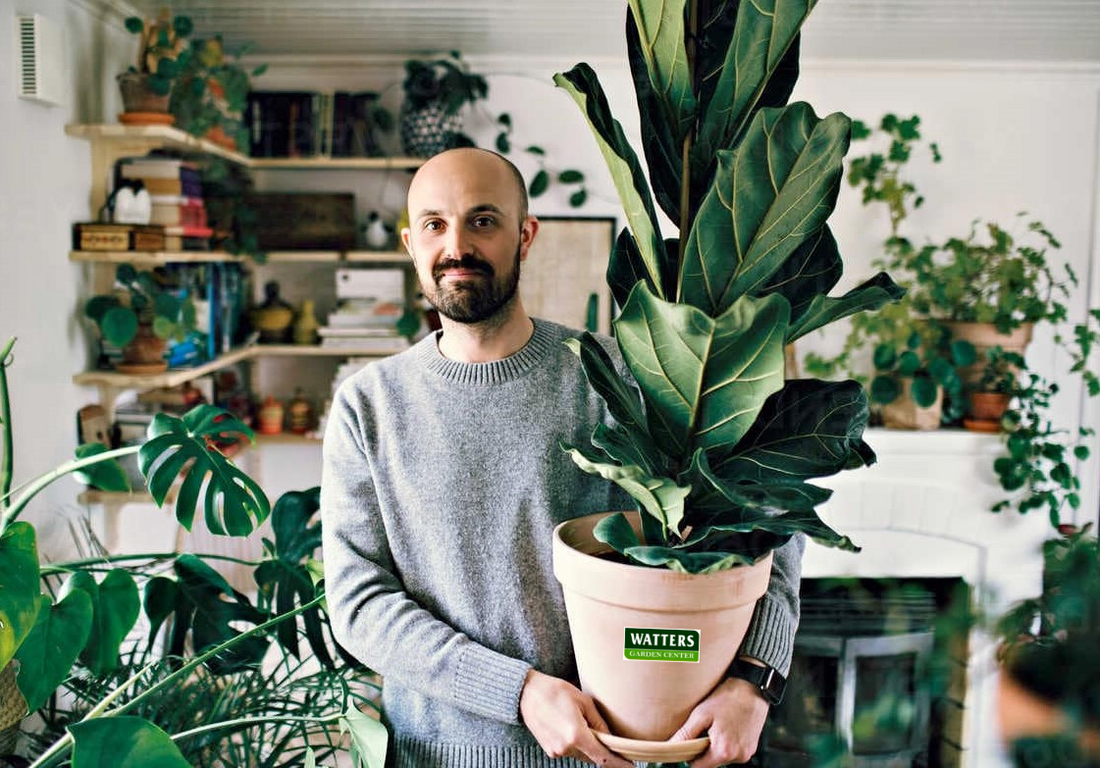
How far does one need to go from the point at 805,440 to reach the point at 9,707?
1290 mm

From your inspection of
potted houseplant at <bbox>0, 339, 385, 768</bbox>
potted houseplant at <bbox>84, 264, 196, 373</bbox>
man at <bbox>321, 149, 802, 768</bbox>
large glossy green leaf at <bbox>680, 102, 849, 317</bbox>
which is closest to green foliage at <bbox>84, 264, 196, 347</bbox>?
potted houseplant at <bbox>84, 264, 196, 373</bbox>

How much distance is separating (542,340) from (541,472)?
19 centimetres

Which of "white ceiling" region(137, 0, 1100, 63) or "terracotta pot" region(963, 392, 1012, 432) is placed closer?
"white ceiling" region(137, 0, 1100, 63)

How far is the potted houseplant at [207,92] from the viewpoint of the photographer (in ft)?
9.12

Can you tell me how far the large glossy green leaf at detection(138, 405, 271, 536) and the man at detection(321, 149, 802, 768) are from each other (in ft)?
0.99

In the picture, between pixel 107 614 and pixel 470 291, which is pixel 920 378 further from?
pixel 107 614

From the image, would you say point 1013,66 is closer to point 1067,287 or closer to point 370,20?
point 1067,287

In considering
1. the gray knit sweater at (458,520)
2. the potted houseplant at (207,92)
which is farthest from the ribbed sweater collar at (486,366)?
the potted houseplant at (207,92)

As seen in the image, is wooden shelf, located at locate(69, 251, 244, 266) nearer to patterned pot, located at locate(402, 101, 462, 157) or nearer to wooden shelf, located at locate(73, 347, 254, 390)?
wooden shelf, located at locate(73, 347, 254, 390)

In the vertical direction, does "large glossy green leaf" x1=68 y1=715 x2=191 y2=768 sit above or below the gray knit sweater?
below

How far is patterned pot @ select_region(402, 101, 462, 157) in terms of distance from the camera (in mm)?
3377

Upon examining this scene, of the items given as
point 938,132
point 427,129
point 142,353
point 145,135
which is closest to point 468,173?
point 145,135

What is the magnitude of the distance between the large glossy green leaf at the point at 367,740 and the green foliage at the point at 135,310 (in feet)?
5.58

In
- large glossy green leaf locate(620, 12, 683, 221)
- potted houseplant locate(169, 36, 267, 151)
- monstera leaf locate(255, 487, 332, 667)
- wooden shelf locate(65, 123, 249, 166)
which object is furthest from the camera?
potted houseplant locate(169, 36, 267, 151)
